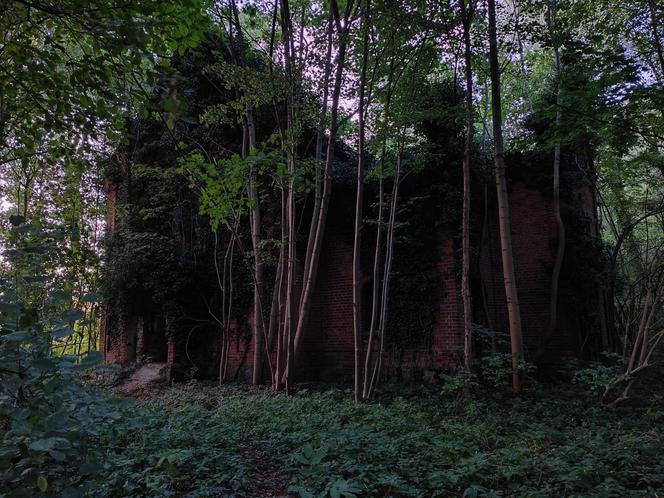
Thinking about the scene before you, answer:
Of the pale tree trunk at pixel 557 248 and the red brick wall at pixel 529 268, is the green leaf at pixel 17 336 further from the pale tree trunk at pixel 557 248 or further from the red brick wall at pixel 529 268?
the red brick wall at pixel 529 268

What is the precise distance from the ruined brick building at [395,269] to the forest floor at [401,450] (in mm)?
2584

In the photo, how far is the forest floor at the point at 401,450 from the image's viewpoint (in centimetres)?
372

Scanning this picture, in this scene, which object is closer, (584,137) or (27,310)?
(27,310)

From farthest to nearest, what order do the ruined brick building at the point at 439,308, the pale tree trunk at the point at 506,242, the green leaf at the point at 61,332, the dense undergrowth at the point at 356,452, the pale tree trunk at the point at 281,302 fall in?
the ruined brick building at the point at 439,308 < the pale tree trunk at the point at 281,302 < the pale tree trunk at the point at 506,242 < the dense undergrowth at the point at 356,452 < the green leaf at the point at 61,332

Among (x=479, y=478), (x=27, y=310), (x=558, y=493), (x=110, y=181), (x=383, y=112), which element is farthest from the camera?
(x=110, y=181)

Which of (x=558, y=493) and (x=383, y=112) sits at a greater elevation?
(x=383, y=112)

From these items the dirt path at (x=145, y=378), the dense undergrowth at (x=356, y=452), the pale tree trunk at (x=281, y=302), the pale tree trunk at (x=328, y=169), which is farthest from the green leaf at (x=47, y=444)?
the dirt path at (x=145, y=378)

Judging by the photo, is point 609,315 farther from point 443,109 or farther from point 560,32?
point 560,32

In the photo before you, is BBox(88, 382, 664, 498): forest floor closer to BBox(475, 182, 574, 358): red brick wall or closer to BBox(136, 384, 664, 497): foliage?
BBox(136, 384, 664, 497): foliage

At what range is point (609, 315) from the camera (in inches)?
402

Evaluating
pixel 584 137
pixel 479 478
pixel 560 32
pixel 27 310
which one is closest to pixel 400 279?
pixel 584 137

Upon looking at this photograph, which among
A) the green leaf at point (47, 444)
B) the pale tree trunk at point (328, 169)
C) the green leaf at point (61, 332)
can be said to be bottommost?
the green leaf at point (47, 444)

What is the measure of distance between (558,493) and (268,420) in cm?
386

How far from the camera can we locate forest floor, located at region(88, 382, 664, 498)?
3.72 meters
